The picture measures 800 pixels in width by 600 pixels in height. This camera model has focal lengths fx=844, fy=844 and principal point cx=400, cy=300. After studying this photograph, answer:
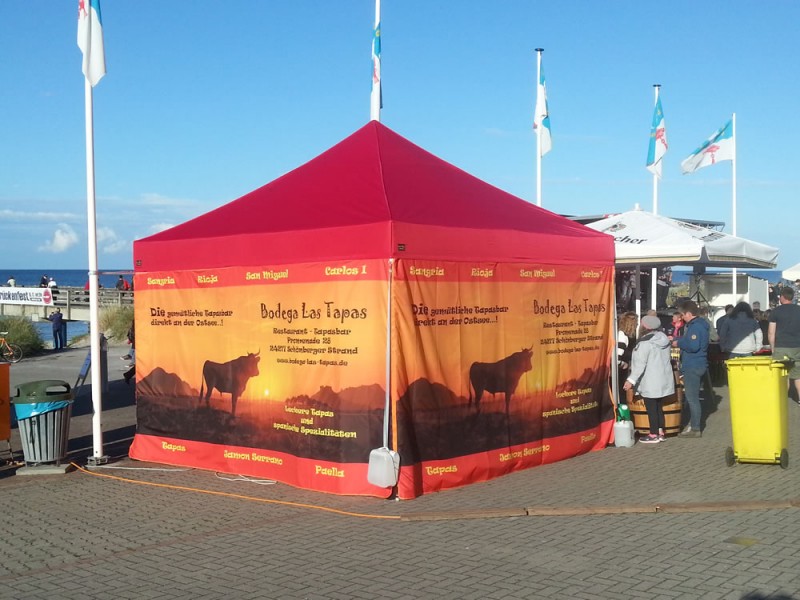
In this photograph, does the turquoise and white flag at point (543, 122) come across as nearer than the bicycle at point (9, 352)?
Yes

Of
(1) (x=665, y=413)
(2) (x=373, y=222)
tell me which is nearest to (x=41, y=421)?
(2) (x=373, y=222)

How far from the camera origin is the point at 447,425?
8.54 m

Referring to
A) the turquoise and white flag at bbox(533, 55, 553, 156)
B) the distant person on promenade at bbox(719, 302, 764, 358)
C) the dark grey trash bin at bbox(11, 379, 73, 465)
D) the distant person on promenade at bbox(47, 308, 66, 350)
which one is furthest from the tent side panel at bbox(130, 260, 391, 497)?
the distant person on promenade at bbox(47, 308, 66, 350)

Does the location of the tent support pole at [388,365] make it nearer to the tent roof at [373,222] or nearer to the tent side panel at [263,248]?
the tent side panel at [263,248]

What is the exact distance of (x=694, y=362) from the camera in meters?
11.3

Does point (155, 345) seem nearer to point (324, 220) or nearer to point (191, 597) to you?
point (324, 220)

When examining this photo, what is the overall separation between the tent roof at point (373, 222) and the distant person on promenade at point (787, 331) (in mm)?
3980

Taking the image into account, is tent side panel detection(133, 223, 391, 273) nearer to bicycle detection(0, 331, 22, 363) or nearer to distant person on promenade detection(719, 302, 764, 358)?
distant person on promenade detection(719, 302, 764, 358)

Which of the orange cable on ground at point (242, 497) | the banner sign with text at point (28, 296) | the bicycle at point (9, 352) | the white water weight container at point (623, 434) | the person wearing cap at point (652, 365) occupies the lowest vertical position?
the orange cable on ground at point (242, 497)

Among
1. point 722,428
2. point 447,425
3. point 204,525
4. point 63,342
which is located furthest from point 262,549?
point 63,342

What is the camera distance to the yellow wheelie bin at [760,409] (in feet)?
29.3

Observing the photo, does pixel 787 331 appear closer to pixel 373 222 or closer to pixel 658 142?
pixel 373 222

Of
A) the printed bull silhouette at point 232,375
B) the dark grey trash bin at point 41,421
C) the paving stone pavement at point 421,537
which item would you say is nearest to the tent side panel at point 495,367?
the paving stone pavement at point 421,537

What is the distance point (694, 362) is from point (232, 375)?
611cm
